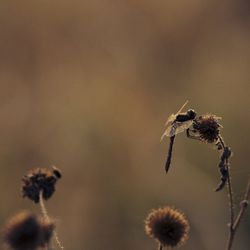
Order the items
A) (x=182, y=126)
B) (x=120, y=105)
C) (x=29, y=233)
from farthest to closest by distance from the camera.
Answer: (x=120, y=105) < (x=182, y=126) < (x=29, y=233)

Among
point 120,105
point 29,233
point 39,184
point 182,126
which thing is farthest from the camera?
point 120,105

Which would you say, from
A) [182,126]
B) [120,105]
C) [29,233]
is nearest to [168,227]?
[182,126]

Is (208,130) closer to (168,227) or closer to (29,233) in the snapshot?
(168,227)

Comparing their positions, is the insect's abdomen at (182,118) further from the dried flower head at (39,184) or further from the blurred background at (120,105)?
the blurred background at (120,105)

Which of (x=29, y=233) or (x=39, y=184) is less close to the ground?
(x=39, y=184)

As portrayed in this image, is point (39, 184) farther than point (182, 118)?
No

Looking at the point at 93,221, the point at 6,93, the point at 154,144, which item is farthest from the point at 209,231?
the point at 6,93

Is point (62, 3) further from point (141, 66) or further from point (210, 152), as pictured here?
point (210, 152)
